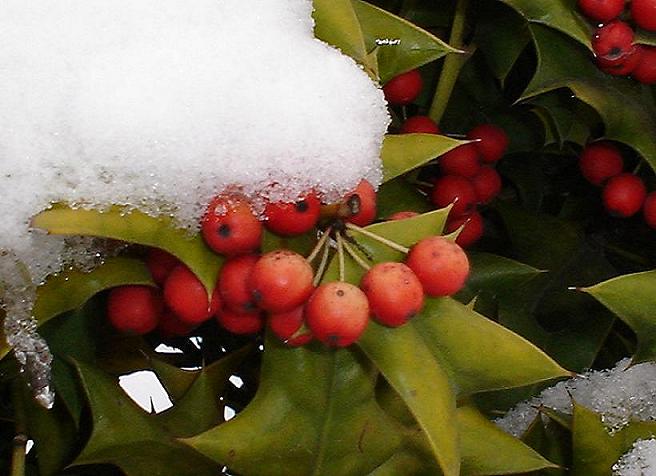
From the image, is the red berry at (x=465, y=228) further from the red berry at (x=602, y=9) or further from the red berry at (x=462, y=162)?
the red berry at (x=602, y=9)

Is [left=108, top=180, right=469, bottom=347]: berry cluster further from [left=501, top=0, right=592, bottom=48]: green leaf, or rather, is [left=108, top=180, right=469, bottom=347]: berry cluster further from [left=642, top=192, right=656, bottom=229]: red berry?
[left=642, top=192, right=656, bottom=229]: red berry

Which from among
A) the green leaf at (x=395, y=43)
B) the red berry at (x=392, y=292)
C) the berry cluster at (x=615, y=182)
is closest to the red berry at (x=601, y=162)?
the berry cluster at (x=615, y=182)

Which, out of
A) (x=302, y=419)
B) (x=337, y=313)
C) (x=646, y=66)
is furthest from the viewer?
(x=646, y=66)

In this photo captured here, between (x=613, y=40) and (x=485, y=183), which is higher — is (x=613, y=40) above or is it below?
above

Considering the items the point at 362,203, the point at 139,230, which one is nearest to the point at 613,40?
the point at 362,203

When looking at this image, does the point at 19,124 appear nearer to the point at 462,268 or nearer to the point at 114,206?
the point at 114,206

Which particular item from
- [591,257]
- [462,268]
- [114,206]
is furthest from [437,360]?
[591,257]

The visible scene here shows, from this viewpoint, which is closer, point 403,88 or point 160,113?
point 160,113

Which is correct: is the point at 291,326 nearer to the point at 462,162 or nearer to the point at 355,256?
the point at 355,256
